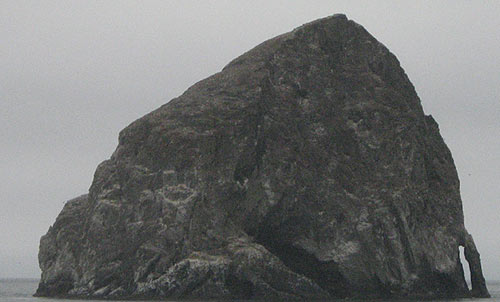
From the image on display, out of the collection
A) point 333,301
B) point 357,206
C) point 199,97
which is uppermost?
point 199,97

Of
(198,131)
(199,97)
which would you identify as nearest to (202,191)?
(198,131)

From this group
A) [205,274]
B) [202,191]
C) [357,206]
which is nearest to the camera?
[205,274]

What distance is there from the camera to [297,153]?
346ft

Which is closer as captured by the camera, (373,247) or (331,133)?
(373,247)

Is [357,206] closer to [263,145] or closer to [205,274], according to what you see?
[263,145]

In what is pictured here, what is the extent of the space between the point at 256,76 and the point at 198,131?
10787mm

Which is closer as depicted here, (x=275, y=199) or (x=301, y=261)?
(x=301, y=261)

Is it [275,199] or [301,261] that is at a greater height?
[275,199]

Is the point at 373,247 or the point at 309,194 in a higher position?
the point at 309,194

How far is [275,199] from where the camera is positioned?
100 m

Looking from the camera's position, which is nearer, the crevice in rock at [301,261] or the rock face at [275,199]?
the rock face at [275,199]

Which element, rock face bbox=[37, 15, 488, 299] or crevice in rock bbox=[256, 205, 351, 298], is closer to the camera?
rock face bbox=[37, 15, 488, 299]

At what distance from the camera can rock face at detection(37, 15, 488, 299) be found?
9488 centimetres

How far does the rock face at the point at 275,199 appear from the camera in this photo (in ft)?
311
